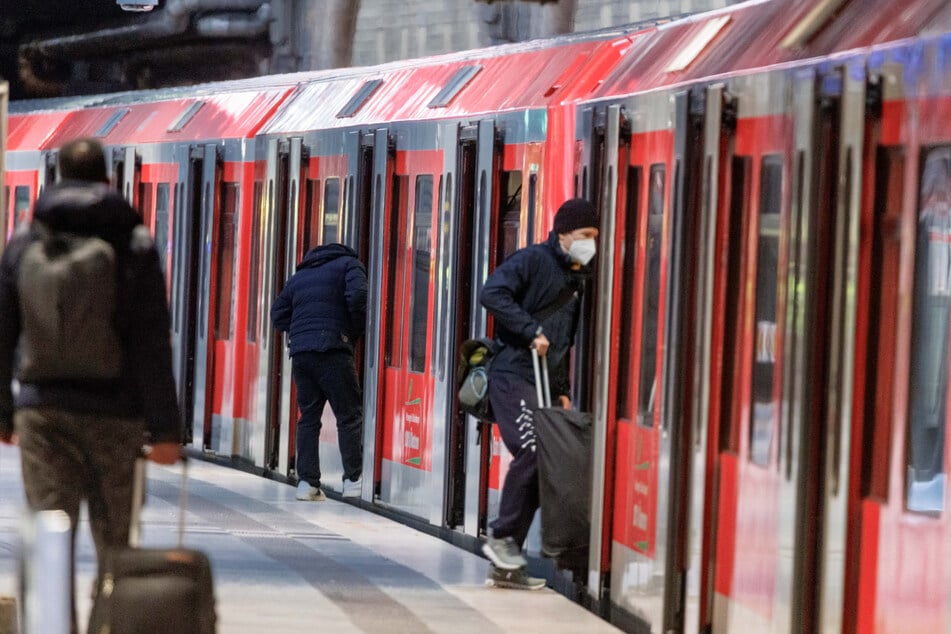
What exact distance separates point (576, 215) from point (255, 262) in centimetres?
737

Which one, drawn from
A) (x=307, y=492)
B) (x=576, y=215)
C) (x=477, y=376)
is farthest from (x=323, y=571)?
(x=307, y=492)

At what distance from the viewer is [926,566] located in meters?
6.83

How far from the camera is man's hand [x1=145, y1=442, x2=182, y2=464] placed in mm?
6988

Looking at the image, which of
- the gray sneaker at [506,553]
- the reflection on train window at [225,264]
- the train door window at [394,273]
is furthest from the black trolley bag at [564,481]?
the reflection on train window at [225,264]

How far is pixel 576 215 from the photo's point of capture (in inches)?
399

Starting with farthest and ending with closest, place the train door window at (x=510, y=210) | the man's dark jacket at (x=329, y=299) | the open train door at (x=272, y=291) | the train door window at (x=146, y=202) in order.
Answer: the train door window at (x=146, y=202)
the open train door at (x=272, y=291)
the man's dark jacket at (x=329, y=299)
the train door window at (x=510, y=210)

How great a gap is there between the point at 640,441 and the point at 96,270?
10.5 feet

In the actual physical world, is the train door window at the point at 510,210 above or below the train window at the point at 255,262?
above

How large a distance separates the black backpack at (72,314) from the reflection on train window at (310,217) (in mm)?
8780

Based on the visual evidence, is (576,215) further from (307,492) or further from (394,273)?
(307,492)

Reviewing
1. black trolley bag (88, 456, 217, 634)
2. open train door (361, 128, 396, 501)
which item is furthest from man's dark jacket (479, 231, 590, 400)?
open train door (361, 128, 396, 501)

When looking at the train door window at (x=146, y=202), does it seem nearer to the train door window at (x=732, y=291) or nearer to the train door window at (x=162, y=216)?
the train door window at (x=162, y=216)

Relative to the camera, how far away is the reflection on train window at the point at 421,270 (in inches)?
535

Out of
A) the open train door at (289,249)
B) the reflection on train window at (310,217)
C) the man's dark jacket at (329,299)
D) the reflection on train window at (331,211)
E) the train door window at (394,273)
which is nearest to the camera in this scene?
the train door window at (394,273)
